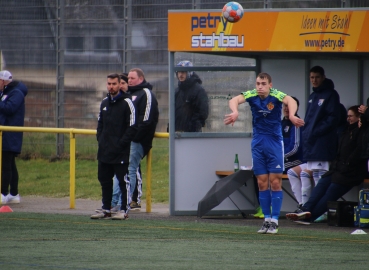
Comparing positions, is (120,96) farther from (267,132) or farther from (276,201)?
(276,201)

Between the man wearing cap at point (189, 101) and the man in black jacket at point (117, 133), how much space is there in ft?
4.07

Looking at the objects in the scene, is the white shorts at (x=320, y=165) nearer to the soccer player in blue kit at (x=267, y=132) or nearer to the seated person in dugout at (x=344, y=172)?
the seated person in dugout at (x=344, y=172)

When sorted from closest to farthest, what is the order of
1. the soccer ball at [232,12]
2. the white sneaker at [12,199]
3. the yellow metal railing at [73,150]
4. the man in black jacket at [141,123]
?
the soccer ball at [232,12], the man in black jacket at [141,123], the yellow metal railing at [73,150], the white sneaker at [12,199]

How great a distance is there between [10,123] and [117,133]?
3086mm

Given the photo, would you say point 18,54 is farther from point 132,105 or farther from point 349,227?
point 349,227

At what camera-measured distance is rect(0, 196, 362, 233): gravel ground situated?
1200cm

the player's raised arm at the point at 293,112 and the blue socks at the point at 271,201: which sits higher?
the player's raised arm at the point at 293,112

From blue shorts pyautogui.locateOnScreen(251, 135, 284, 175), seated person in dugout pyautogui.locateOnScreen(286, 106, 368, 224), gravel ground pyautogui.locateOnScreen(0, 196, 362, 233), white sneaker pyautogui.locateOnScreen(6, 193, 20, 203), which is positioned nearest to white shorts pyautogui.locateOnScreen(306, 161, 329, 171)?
seated person in dugout pyautogui.locateOnScreen(286, 106, 368, 224)

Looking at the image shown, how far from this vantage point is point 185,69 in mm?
13047

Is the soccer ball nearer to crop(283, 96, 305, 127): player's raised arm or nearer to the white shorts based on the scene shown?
crop(283, 96, 305, 127): player's raised arm

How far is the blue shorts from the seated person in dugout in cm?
134

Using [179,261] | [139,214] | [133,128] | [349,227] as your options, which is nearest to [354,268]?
[179,261]

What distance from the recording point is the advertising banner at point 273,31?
11.9 meters

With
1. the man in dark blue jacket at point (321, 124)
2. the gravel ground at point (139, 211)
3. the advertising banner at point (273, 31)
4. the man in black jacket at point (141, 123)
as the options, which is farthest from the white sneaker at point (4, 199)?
the man in dark blue jacket at point (321, 124)
